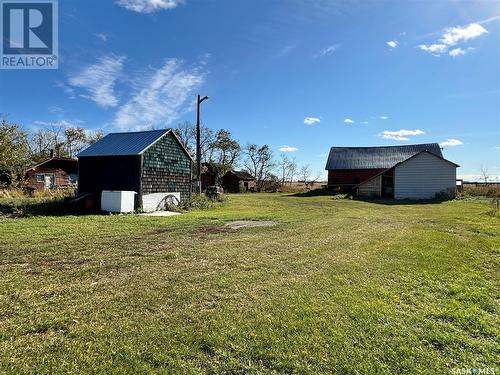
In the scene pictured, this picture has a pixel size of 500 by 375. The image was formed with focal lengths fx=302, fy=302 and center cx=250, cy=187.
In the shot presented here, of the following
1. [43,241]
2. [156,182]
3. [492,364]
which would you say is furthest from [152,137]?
→ [492,364]

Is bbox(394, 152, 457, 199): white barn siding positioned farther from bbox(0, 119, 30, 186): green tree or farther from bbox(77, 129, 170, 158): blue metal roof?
bbox(0, 119, 30, 186): green tree

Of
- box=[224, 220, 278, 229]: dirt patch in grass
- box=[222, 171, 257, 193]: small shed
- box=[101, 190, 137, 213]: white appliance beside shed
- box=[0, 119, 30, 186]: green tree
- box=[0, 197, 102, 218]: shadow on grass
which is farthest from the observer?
box=[222, 171, 257, 193]: small shed

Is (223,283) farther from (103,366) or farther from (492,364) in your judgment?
(492,364)

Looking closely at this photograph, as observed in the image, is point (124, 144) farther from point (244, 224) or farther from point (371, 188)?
point (371, 188)

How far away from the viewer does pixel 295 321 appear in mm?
3309

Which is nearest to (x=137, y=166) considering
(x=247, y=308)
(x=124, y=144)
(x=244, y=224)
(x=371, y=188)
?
(x=124, y=144)

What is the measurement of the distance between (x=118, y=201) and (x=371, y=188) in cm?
2351

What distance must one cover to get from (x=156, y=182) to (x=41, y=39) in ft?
25.9

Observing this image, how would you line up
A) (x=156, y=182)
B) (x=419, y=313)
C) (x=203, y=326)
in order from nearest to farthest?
1. (x=203, y=326)
2. (x=419, y=313)
3. (x=156, y=182)

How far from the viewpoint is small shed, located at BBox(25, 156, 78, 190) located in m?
31.2

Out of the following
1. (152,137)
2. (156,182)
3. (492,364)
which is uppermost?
(152,137)

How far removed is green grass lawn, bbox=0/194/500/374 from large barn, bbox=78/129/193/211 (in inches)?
333

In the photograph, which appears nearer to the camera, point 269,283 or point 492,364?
point 492,364

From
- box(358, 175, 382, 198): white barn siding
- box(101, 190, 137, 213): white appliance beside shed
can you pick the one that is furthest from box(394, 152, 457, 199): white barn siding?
box(101, 190, 137, 213): white appliance beside shed
